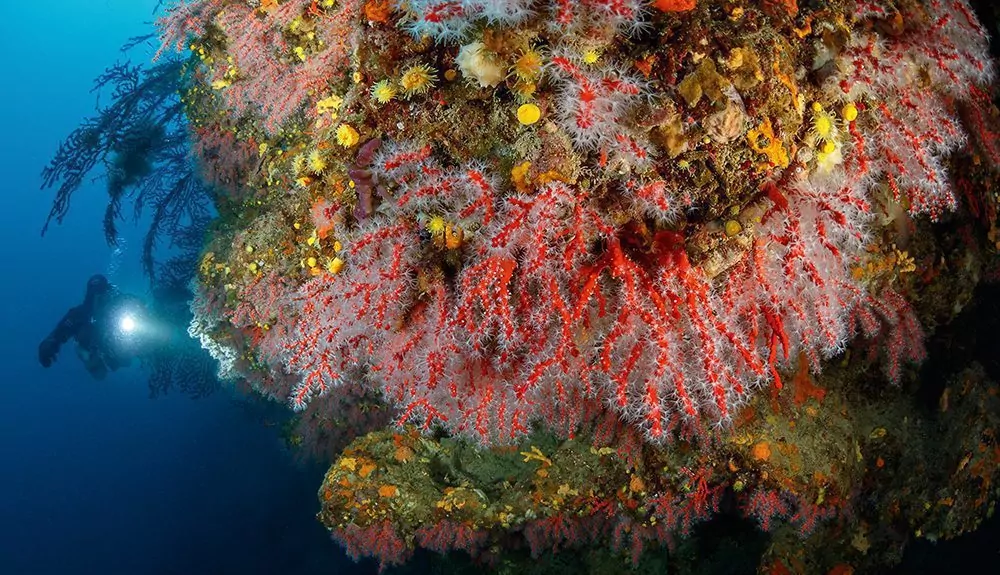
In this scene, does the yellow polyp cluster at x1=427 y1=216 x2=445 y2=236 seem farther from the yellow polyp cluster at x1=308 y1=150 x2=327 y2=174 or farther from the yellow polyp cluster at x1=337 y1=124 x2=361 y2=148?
the yellow polyp cluster at x1=308 y1=150 x2=327 y2=174

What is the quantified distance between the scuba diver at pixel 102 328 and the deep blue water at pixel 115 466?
269cm

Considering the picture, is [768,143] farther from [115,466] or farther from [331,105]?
[115,466]

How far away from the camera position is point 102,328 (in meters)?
12.7

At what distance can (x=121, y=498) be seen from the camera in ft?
55.9

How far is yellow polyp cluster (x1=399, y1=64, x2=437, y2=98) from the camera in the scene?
2.28m

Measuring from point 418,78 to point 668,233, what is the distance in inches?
51.6

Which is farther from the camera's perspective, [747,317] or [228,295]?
[228,295]

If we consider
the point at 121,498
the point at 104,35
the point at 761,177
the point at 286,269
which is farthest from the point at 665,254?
the point at 104,35

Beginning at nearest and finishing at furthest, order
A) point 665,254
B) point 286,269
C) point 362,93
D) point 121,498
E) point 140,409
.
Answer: point 665,254
point 362,93
point 286,269
point 121,498
point 140,409

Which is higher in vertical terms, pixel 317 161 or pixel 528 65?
pixel 317 161

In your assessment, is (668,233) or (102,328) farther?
(102,328)

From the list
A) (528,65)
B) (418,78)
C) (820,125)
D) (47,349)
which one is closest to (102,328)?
(47,349)

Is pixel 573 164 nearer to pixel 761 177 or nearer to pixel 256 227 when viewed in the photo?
pixel 761 177

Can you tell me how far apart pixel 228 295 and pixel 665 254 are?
447cm
